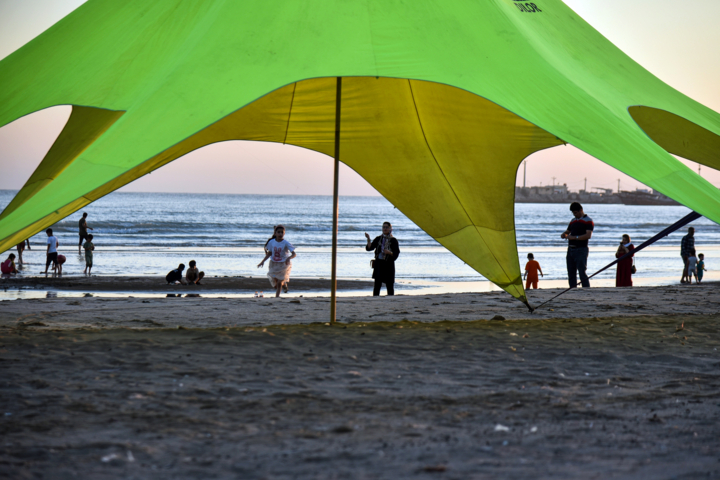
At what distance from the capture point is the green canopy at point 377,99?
429 cm

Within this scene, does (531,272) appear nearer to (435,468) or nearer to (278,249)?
(278,249)

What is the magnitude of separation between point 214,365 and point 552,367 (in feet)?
8.00

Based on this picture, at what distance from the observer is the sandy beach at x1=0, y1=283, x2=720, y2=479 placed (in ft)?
9.70

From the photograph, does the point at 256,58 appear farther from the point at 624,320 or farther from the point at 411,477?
the point at 624,320

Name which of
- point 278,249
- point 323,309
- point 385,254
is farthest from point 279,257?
point 323,309

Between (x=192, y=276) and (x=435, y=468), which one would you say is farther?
(x=192, y=276)

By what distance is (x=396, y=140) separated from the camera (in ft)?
24.4

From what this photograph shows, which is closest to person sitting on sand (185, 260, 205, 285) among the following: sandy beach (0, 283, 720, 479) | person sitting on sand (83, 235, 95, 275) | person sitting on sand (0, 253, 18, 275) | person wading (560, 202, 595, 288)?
person sitting on sand (83, 235, 95, 275)

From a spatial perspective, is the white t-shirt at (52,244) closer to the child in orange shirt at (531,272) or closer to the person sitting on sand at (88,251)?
the person sitting on sand at (88,251)

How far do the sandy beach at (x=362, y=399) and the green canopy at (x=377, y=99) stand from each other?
42.8 inches

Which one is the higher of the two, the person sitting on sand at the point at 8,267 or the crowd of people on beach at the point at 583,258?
the crowd of people on beach at the point at 583,258

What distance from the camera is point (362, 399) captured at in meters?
4.01

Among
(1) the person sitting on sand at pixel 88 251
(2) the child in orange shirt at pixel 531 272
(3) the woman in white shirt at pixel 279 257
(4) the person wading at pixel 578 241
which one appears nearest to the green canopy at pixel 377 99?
(3) the woman in white shirt at pixel 279 257

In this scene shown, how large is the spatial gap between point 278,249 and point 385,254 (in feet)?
5.51
